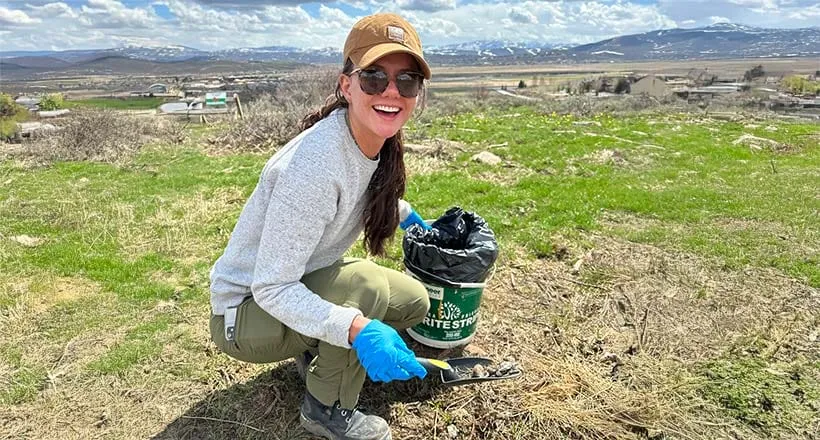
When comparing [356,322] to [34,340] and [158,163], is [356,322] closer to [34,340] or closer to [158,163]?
[34,340]

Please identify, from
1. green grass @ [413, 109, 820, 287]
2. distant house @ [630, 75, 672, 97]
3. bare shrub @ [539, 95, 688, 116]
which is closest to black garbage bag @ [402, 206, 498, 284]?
green grass @ [413, 109, 820, 287]

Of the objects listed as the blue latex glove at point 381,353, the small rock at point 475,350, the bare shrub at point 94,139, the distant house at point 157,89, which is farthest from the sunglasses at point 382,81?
the distant house at point 157,89

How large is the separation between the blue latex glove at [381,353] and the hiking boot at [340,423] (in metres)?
0.51

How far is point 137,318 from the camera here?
336 cm

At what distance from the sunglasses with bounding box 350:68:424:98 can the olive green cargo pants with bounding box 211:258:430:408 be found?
77 cm

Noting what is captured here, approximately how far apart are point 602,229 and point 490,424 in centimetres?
317

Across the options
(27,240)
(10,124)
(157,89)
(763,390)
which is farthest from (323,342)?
(157,89)

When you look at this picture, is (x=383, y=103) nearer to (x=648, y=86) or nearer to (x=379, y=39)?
(x=379, y=39)

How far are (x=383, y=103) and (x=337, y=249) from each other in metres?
0.69

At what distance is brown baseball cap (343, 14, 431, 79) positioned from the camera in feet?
6.01

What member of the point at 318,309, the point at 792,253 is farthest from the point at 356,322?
the point at 792,253

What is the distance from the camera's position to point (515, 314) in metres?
3.41

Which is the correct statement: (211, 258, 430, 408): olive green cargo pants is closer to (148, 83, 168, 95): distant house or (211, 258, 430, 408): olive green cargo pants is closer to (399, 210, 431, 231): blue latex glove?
(399, 210, 431, 231): blue latex glove

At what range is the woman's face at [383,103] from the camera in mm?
1923
